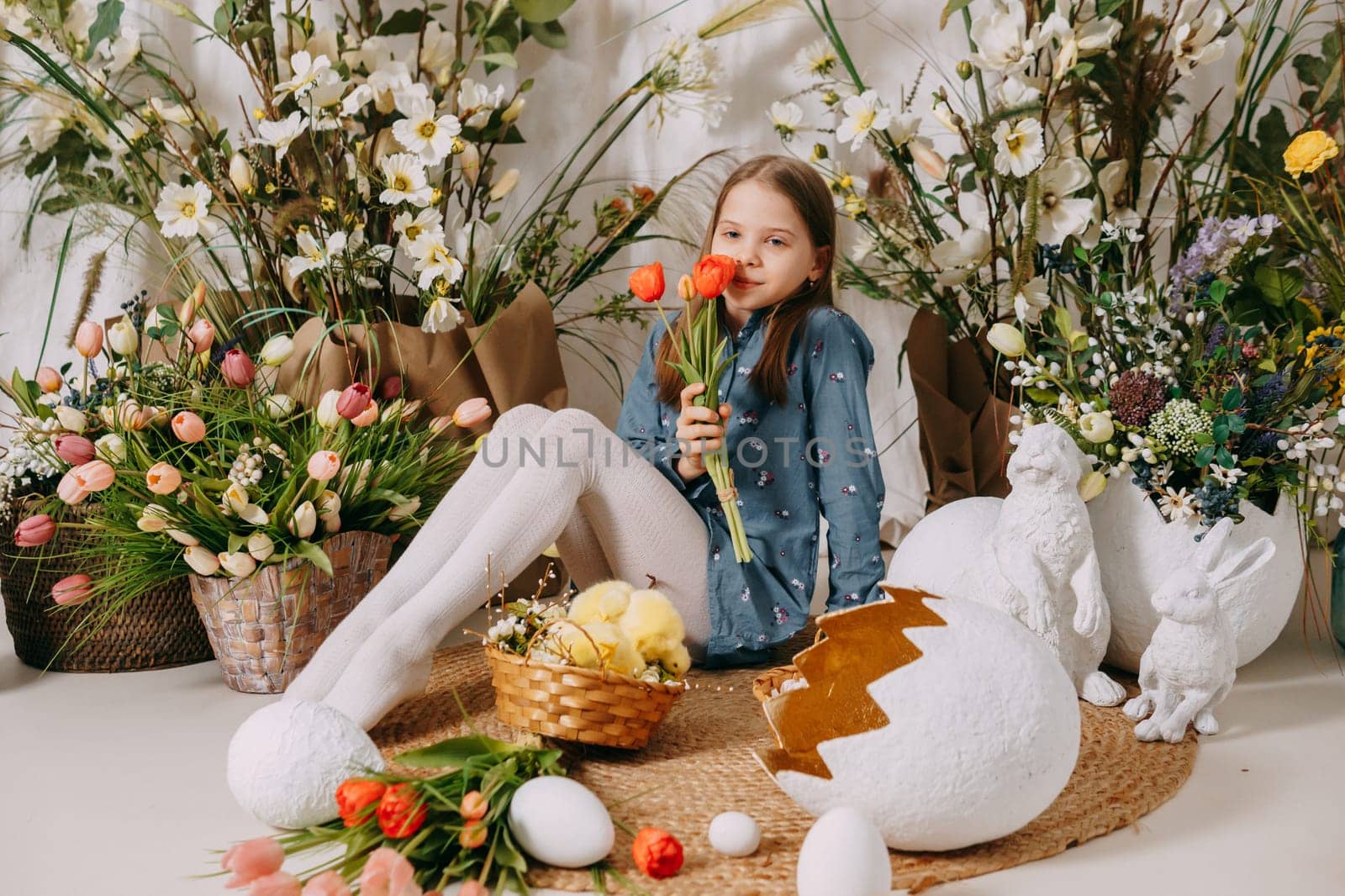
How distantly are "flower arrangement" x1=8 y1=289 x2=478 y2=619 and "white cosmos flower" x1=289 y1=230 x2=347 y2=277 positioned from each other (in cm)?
14

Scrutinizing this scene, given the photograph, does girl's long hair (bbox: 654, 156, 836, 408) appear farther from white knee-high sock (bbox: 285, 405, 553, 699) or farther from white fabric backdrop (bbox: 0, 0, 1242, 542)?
white fabric backdrop (bbox: 0, 0, 1242, 542)

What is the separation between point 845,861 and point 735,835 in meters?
0.16

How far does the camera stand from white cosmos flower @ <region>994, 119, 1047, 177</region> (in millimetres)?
1726

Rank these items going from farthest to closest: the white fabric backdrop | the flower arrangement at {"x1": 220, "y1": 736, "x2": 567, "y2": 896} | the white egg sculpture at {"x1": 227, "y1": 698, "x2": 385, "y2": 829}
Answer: the white fabric backdrop, the white egg sculpture at {"x1": 227, "y1": 698, "x2": 385, "y2": 829}, the flower arrangement at {"x1": 220, "y1": 736, "x2": 567, "y2": 896}

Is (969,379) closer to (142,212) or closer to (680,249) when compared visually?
(680,249)

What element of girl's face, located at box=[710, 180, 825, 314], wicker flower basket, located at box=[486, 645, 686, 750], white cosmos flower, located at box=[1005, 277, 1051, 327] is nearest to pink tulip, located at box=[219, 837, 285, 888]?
wicker flower basket, located at box=[486, 645, 686, 750]

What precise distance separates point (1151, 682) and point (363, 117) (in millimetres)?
1505

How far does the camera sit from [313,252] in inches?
68.3

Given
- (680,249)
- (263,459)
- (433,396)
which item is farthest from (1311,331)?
(263,459)

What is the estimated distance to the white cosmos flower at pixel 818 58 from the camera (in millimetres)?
2135

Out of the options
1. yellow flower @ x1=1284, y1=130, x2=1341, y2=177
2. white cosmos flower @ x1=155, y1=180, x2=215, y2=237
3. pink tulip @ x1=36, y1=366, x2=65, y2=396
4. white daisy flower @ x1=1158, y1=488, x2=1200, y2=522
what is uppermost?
white cosmos flower @ x1=155, y1=180, x2=215, y2=237

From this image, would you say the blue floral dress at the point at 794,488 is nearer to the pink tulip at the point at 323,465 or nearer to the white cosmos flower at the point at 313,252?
the pink tulip at the point at 323,465

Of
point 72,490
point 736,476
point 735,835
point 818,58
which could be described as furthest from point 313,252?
point 735,835

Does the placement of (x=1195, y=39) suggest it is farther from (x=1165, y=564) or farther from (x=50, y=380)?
(x=50, y=380)
